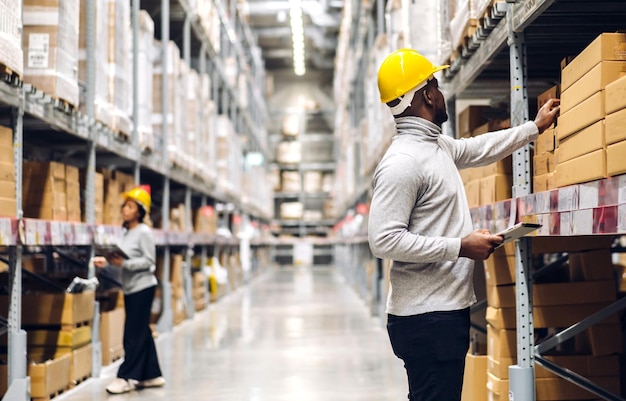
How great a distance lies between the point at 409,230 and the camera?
263cm

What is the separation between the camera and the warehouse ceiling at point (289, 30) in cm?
2322

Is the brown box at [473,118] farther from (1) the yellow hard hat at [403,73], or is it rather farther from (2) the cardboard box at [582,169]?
(1) the yellow hard hat at [403,73]

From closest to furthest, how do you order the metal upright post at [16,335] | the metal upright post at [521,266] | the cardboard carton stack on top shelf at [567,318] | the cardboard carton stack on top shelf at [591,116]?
1. the cardboard carton stack on top shelf at [591,116]
2. the metal upright post at [521,266]
3. the cardboard carton stack on top shelf at [567,318]
4. the metal upright post at [16,335]

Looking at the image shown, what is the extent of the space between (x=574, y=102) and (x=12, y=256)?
342cm

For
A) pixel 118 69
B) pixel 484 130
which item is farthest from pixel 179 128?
pixel 484 130

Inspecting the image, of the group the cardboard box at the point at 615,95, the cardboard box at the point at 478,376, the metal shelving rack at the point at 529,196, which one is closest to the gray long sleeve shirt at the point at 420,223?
the metal shelving rack at the point at 529,196

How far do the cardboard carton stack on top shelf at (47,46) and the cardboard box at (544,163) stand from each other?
3279mm

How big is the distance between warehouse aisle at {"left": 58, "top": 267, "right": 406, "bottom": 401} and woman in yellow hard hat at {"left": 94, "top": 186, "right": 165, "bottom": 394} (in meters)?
0.12

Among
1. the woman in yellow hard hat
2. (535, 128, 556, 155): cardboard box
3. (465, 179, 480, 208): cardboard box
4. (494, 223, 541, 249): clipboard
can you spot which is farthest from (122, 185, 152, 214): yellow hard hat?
(494, 223, 541, 249): clipboard

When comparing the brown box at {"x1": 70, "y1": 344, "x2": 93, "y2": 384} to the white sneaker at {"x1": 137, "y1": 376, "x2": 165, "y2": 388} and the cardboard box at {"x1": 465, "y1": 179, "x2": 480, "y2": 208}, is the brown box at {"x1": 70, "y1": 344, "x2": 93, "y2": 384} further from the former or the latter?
the cardboard box at {"x1": 465, "y1": 179, "x2": 480, "y2": 208}

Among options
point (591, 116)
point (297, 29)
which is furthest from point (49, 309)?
point (297, 29)

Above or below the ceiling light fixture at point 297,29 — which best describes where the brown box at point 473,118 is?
below

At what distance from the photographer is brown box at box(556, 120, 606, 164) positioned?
265 centimetres

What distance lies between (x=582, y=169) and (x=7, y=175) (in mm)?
3385
